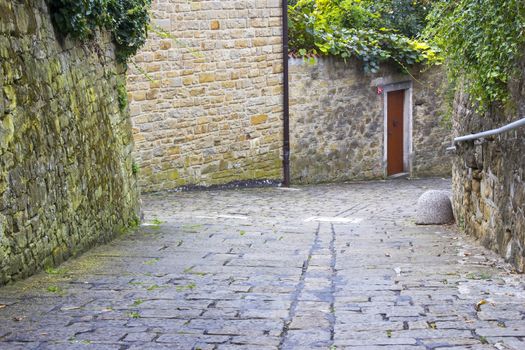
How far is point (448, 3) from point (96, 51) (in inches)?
129

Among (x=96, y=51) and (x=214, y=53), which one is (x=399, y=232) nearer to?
(x=96, y=51)

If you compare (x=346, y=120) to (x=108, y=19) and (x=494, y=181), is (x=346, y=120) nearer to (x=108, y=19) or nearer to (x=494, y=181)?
(x=108, y=19)

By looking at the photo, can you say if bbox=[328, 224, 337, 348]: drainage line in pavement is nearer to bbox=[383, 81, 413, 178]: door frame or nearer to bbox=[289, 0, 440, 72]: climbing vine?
bbox=[289, 0, 440, 72]: climbing vine

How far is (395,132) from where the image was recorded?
710 inches

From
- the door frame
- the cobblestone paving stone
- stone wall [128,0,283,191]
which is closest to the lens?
the cobblestone paving stone

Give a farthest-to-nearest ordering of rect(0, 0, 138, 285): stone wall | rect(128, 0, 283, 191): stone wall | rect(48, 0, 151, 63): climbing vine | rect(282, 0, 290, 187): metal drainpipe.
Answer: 1. rect(282, 0, 290, 187): metal drainpipe
2. rect(128, 0, 283, 191): stone wall
3. rect(48, 0, 151, 63): climbing vine
4. rect(0, 0, 138, 285): stone wall

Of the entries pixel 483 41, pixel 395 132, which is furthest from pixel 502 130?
pixel 395 132

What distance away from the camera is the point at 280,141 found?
15469 millimetres

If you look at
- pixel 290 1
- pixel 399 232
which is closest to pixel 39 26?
pixel 399 232

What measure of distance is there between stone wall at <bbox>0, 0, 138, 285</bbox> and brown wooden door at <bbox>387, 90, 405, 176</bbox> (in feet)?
34.0

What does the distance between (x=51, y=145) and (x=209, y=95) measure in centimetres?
845

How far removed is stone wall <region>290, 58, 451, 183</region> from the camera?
15797 mm

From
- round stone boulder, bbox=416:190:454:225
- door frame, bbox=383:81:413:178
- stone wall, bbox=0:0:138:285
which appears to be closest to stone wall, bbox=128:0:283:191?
door frame, bbox=383:81:413:178

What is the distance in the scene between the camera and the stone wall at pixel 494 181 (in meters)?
5.73
